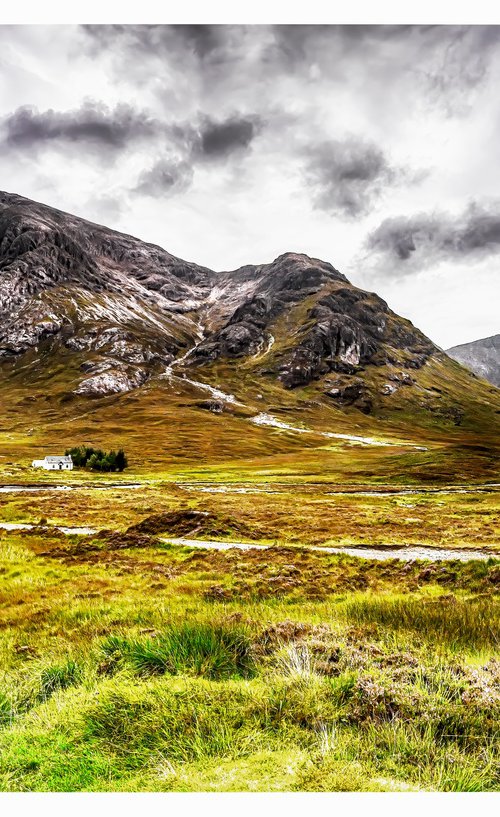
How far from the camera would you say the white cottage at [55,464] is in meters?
102

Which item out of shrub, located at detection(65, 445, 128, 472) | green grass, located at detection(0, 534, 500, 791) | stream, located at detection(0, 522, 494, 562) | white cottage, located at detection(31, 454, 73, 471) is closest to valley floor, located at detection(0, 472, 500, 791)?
green grass, located at detection(0, 534, 500, 791)

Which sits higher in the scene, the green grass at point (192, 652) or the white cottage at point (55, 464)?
the green grass at point (192, 652)

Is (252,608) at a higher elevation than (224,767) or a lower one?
lower

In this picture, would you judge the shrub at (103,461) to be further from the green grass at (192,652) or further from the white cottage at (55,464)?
the green grass at (192,652)

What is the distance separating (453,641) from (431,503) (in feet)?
164

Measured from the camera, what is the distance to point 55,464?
339ft

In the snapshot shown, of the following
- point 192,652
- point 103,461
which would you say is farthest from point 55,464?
point 192,652

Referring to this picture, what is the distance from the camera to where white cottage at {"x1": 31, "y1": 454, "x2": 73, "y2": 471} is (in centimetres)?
10194

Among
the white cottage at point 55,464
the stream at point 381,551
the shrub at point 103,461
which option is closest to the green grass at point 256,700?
the stream at point 381,551

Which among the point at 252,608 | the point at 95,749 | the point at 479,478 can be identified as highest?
the point at 95,749

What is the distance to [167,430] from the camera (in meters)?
181

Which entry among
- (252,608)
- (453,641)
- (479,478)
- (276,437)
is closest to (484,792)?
(453,641)

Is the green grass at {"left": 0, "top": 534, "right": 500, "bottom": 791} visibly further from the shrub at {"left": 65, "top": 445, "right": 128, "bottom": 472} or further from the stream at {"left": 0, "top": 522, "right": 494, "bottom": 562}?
the shrub at {"left": 65, "top": 445, "right": 128, "bottom": 472}

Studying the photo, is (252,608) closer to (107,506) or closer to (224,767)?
(224,767)
